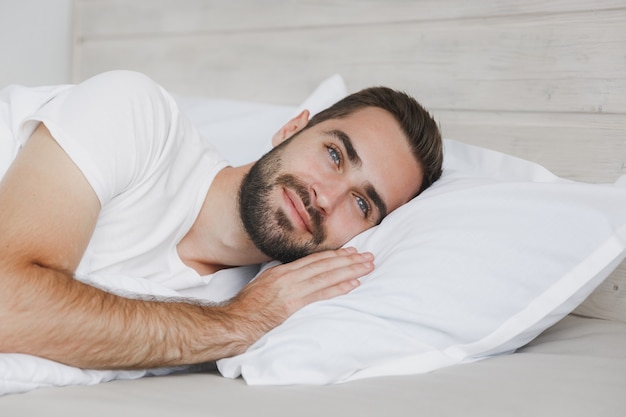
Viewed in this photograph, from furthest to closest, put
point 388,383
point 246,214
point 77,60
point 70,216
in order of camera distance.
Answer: point 77,60
point 246,214
point 70,216
point 388,383

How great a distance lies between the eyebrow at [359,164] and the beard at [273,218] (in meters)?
0.11

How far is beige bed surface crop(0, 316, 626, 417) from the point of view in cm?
93

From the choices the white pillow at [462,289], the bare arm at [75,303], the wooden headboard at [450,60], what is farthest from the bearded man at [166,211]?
the wooden headboard at [450,60]

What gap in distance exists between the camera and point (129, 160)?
51.8 inches

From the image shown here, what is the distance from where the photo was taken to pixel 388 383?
3.54 ft

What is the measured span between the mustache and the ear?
209 millimetres

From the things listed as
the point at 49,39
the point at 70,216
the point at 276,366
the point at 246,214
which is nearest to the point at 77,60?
the point at 49,39

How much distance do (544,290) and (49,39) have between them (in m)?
2.00

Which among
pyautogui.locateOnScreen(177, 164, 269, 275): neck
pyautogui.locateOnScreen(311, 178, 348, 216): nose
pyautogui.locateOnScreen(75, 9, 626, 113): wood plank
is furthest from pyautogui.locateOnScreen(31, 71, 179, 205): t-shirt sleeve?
pyautogui.locateOnScreen(75, 9, 626, 113): wood plank

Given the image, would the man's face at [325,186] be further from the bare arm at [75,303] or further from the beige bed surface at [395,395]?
the beige bed surface at [395,395]

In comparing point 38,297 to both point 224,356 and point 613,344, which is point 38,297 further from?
point 613,344

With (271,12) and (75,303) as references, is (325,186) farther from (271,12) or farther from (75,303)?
(271,12)

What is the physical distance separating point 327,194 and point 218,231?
0.23m

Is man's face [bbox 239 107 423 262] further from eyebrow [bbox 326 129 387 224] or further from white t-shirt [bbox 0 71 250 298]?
white t-shirt [bbox 0 71 250 298]
